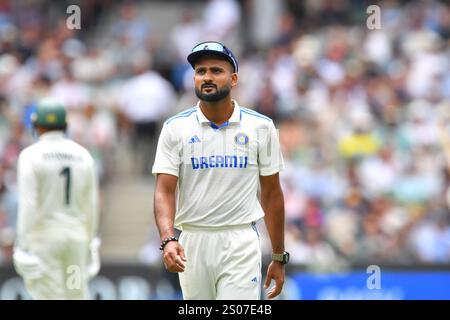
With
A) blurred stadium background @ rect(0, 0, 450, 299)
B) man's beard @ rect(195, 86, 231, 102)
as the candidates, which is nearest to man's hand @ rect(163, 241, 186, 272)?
man's beard @ rect(195, 86, 231, 102)

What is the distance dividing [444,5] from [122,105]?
591 cm

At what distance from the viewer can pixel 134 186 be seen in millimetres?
20781

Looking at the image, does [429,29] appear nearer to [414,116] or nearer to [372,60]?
[372,60]

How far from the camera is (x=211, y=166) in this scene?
339 inches

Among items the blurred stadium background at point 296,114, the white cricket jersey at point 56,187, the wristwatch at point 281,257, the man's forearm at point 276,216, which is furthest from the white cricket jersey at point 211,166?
the blurred stadium background at point 296,114

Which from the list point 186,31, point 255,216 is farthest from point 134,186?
point 255,216

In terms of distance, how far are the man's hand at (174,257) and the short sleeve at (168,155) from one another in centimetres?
61

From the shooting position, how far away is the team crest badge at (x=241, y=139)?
8.66 m

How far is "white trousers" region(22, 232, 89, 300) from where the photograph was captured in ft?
35.0

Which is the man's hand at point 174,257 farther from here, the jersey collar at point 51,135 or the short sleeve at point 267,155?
the jersey collar at point 51,135

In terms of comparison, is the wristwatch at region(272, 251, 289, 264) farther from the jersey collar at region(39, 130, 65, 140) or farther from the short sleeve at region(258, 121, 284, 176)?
the jersey collar at region(39, 130, 65, 140)

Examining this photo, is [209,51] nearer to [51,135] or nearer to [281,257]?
[281,257]

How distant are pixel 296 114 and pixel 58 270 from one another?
9165 mm

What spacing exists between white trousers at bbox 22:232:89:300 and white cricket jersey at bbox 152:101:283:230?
90.6 inches
